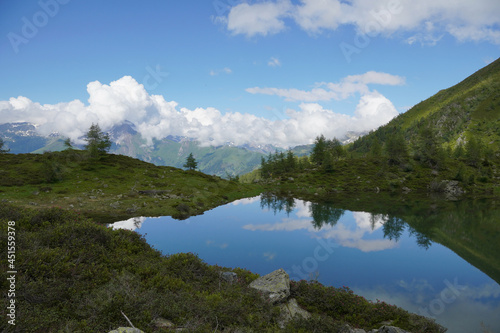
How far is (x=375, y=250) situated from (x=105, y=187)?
190 feet

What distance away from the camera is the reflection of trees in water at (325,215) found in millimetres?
41672

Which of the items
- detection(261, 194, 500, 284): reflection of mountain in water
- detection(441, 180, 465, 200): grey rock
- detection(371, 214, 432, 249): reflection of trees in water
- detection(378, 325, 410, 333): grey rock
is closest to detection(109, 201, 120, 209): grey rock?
detection(261, 194, 500, 284): reflection of mountain in water

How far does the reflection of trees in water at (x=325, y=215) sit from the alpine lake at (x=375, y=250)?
0.22 meters

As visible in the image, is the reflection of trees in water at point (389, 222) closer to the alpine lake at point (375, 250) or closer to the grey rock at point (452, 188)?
the alpine lake at point (375, 250)

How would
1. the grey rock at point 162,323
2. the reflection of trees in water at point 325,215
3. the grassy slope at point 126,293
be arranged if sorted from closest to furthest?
1. the grassy slope at point 126,293
2. the grey rock at point 162,323
3. the reflection of trees in water at point 325,215

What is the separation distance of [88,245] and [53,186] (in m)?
51.7

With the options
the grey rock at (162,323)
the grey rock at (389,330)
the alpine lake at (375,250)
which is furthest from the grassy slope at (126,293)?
the alpine lake at (375,250)

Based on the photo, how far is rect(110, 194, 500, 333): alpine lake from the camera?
59.7 ft

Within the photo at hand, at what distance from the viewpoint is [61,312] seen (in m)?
8.55

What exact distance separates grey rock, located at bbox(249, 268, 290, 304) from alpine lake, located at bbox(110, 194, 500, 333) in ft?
17.5

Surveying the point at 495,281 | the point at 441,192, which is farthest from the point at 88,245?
the point at 441,192

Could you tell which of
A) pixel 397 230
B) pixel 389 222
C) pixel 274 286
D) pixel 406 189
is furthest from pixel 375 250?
pixel 406 189

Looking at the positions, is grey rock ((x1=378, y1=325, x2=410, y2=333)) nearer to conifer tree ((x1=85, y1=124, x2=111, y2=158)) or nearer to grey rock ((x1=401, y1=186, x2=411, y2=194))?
→ conifer tree ((x1=85, y1=124, x2=111, y2=158))

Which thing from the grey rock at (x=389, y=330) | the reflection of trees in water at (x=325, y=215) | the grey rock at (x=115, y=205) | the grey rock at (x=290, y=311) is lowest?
the reflection of trees in water at (x=325, y=215)
